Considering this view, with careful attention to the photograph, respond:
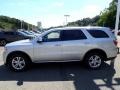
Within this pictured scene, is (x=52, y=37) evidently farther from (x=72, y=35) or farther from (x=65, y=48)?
(x=72, y=35)

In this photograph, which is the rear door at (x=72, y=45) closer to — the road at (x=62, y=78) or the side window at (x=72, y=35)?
the side window at (x=72, y=35)

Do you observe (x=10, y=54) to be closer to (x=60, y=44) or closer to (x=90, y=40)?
(x=60, y=44)

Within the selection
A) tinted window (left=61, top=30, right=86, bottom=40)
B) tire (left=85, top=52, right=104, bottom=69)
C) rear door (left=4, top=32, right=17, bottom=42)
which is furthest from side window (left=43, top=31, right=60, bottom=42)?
rear door (left=4, top=32, right=17, bottom=42)

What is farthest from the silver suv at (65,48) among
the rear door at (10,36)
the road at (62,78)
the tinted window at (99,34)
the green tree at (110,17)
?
the green tree at (110,17)

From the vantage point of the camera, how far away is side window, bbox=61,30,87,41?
10.3 m

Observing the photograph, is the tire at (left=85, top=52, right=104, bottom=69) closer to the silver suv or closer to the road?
the silver suv

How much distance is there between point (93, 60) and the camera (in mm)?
10344

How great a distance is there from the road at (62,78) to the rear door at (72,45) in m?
0.63

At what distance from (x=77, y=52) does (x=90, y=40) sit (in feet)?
2.36

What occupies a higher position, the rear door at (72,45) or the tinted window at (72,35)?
the tinted window at (72,35)

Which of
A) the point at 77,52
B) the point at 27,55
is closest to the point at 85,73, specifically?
the point at 77,52

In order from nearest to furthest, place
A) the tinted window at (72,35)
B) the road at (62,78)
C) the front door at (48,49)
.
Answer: the road at (62,78) < the front door at (48,49) < the tinted window at (72,35)

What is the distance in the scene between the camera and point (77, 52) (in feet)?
33.4

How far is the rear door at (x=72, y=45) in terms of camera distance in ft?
33.2
